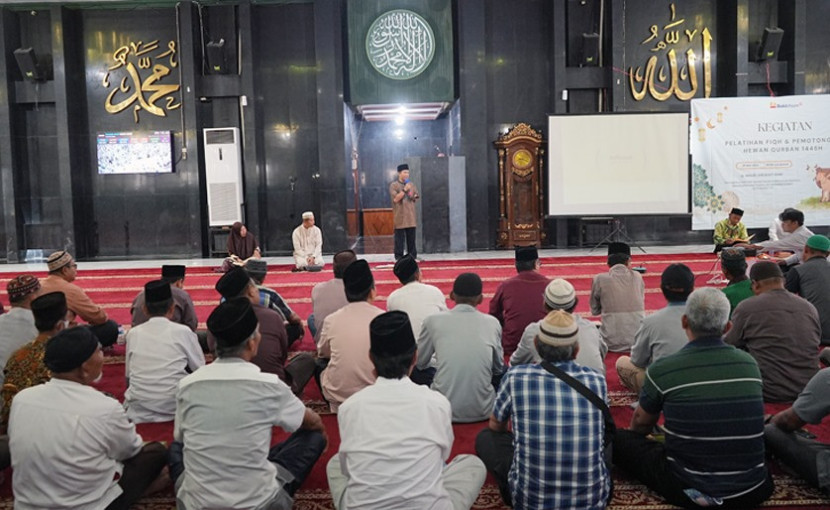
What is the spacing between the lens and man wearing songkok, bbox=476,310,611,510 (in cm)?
180

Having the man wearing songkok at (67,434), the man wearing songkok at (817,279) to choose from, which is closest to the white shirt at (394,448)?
the man wearing songkok at (67,434)

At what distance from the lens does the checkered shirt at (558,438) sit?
5.91 feet

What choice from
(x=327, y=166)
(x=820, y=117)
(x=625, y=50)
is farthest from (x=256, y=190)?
(x=820, y=117)

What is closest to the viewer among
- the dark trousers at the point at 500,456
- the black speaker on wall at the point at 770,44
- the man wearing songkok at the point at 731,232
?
the dark trousers at the point at 500,456

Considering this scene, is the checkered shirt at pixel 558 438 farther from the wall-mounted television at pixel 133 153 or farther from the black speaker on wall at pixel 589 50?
the wall-mounted television at pixel 133 153

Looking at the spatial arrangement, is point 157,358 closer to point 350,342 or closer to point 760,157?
point 350,342

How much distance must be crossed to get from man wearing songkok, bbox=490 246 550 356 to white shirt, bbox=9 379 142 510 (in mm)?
2148

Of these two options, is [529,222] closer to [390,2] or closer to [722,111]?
[722,111]

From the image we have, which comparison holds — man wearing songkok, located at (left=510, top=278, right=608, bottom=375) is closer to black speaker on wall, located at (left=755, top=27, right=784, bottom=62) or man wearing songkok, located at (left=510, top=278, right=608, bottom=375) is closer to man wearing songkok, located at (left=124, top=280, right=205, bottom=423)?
man wearing songkok, located at (left=124, top=280, right=205, bottom=423)

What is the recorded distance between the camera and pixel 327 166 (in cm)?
982

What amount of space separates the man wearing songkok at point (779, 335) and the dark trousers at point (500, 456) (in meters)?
1.29

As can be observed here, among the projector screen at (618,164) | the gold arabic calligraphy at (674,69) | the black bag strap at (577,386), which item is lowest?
the black bag strap at (577,386)

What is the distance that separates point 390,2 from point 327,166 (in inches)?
96.4

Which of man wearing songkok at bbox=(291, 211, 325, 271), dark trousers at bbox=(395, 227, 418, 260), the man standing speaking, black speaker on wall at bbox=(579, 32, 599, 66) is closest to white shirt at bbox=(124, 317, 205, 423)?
man wearing songkok at bbox=(291, 211, 325, 271)
